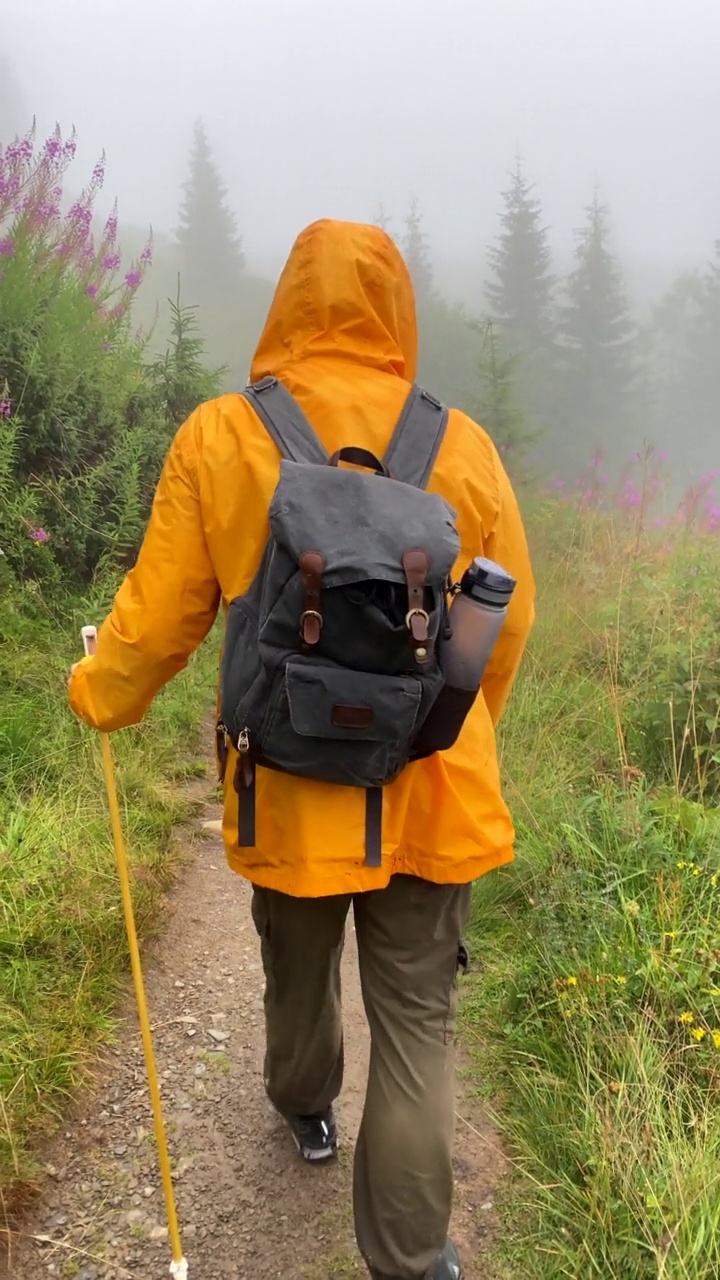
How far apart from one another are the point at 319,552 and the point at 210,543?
1.09 ft

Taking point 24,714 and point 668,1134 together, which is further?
point 24,714

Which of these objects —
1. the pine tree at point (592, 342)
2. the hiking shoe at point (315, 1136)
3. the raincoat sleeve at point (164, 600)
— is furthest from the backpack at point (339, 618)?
the pine tree at point (592, 342)

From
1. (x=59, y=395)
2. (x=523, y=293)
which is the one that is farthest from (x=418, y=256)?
(x=59, y=395)

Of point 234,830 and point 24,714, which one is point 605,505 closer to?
point 24,714

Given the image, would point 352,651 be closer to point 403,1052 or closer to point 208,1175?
point 403,1052

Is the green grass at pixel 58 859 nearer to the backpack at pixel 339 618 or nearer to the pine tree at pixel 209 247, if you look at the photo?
the backpack at pixel 339 618

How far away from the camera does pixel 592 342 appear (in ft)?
35.9

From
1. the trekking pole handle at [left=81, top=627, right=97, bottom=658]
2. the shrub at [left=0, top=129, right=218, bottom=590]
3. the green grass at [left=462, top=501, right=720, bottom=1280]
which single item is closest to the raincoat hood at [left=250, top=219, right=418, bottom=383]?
the trekking pole handle at [left=81, top=627, right=97, bottom=658]

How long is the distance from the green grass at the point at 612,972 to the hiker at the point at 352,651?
434 millimetres

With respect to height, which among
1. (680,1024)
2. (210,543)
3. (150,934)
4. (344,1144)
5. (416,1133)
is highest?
(210,543)

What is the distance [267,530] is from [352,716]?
371mm

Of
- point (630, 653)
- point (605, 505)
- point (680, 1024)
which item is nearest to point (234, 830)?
point (680, 1024)

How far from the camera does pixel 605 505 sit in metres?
6.68

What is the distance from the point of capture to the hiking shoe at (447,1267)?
71.5 inches
